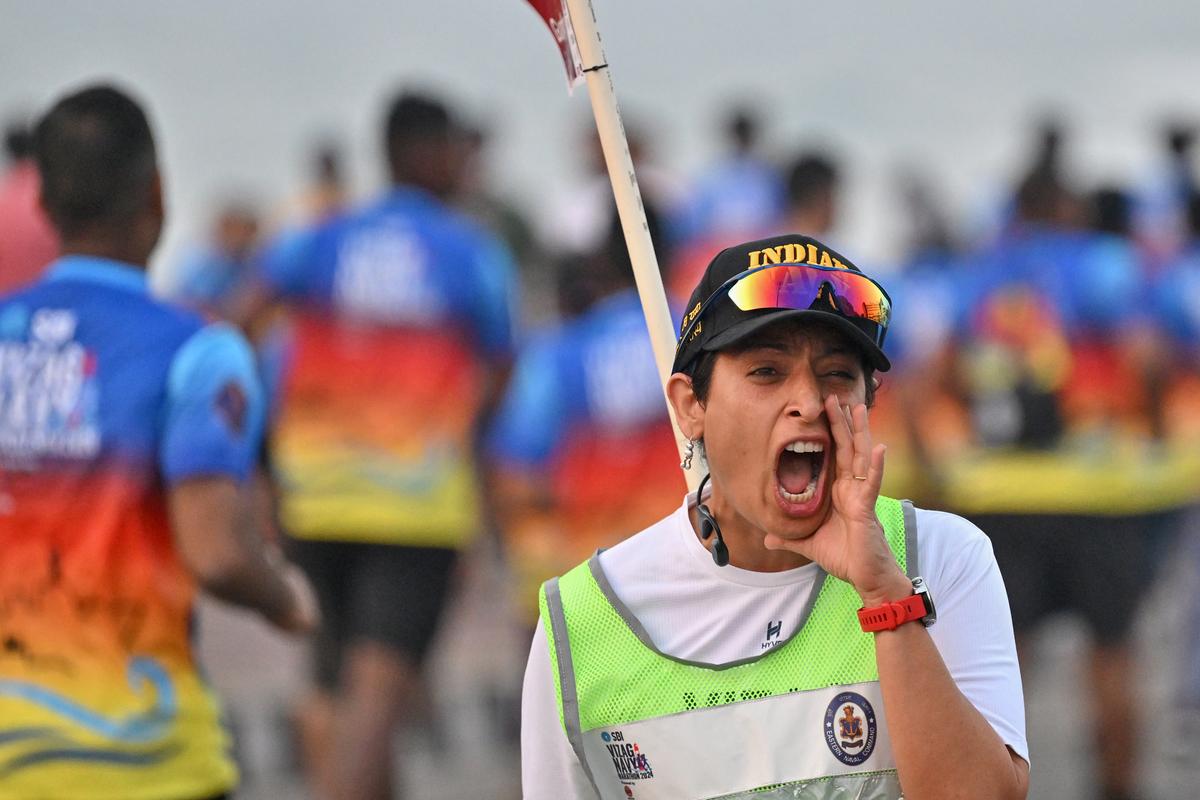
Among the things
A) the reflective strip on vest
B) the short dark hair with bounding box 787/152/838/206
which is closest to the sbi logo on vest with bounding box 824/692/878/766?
the reflective strip on vest

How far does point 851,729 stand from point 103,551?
1.97m

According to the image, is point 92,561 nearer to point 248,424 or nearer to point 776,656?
point 248,424

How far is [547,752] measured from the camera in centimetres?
315

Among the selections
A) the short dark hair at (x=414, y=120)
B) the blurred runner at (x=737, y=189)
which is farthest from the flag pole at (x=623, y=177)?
the blurred runner at (x=737, y=189)

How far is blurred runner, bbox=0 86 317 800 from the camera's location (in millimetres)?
4344

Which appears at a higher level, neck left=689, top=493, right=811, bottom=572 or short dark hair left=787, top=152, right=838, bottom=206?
short dark hair left=787, top=152, right=838, bottom=206

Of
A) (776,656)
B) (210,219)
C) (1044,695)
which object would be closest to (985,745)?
(776,656)

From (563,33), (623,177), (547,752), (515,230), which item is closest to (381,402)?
(563,33)

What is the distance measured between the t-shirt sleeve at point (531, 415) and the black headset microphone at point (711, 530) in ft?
13.2

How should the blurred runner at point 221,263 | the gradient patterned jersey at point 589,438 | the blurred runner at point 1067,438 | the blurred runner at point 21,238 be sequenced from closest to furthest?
1. the blurred runner at point 21,238
2. the gradient patterned jersey at point 589,438
3. the blurred runner at point 1067,438
4. the blurred runner at point 221,263

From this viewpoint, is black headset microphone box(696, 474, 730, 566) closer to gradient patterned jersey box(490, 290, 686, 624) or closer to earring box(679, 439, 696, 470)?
earring box(679, 439, 696, 470)

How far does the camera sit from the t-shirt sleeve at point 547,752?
10.3 feet

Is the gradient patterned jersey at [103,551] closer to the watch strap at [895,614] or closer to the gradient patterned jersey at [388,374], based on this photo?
the watch strap at [895,614]

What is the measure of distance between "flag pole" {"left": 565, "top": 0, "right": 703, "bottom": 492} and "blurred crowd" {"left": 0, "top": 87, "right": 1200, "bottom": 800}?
3468mm
